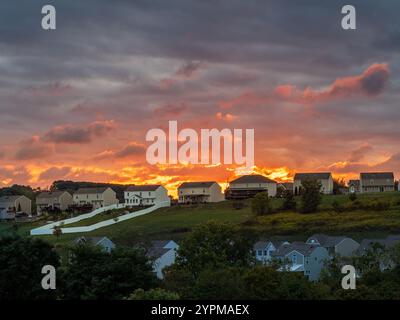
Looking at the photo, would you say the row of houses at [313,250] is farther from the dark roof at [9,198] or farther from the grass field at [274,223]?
the dark roof at [9,198]

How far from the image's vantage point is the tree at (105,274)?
41.6 m

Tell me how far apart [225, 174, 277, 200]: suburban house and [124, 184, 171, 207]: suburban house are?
1420cm

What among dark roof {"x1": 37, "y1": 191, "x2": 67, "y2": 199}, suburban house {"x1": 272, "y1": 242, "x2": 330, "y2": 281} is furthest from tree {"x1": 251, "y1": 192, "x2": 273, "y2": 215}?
dark roof {"x1": 37, "y1": 191, "x2": 67, "y2": 199}

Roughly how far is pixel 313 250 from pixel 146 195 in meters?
81.2

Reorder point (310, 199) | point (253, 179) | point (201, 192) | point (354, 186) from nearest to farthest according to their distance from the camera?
point (310, 199) < point (201, 192) < point (253, 179) < point (354, 186)

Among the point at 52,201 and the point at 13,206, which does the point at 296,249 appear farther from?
the point at 52,201

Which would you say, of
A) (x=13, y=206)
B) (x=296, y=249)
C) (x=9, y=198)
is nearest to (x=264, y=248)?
(x=296, y=249)

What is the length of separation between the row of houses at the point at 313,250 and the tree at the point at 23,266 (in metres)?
26.2

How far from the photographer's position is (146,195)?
150375mm

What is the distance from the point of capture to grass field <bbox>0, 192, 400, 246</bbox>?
287 ft

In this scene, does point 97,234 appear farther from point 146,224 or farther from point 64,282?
point 64,282
